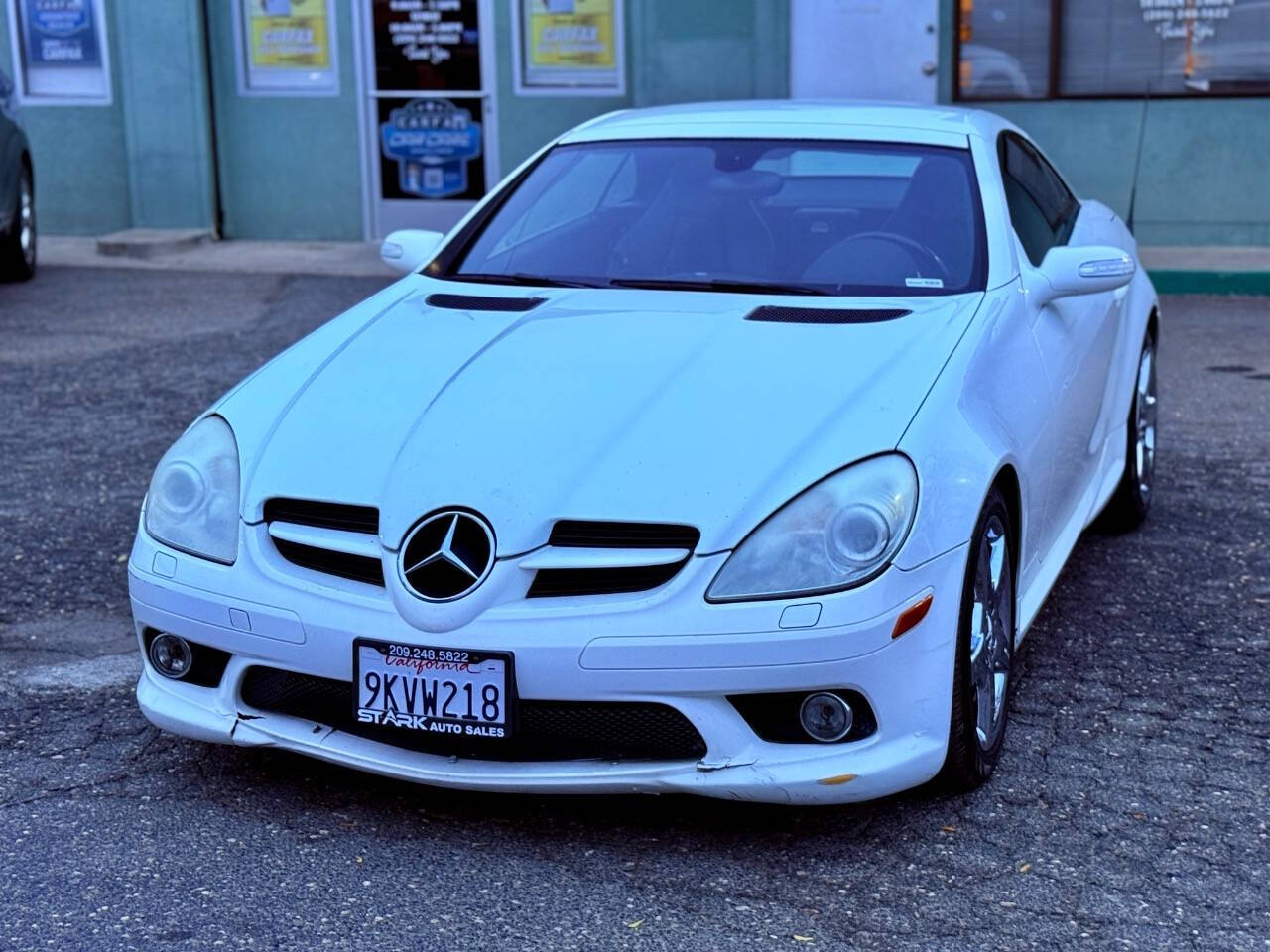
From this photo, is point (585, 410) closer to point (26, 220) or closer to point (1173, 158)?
point (26, 220)

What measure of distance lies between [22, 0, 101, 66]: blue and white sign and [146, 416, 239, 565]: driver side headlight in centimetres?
999

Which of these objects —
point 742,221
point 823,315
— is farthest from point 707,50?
point 823,315

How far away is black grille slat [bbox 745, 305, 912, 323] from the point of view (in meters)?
4.07

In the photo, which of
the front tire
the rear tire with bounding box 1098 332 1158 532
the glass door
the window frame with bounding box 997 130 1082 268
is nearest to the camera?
the front tire

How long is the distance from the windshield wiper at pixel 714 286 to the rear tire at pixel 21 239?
23.7 feet

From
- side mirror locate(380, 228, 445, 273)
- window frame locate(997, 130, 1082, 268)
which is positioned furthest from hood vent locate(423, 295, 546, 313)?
window frame locate(997, 130, 1082, 268)

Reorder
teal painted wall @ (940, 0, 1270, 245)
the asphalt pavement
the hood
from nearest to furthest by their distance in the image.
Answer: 1. the asphalt pavement
2. the hood
3. teal painted wall @ (940, 0, 1270, 245)

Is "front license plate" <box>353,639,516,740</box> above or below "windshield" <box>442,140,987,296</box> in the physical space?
below

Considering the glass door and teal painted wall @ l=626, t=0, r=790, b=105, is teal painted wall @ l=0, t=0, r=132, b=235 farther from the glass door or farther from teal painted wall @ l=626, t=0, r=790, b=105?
teal painted wall @ l=626, t=0, r=790, b=105

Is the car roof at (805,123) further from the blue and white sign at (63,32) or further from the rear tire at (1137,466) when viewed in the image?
the blue and white sign at (63,32)

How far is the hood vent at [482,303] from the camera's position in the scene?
432 centimetres

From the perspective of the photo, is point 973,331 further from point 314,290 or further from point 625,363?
point 314,290

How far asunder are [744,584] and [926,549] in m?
0.36

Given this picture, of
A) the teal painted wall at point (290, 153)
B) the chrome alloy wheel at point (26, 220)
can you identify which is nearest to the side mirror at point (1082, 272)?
the chrome alloy wheel at point (26, 220)
